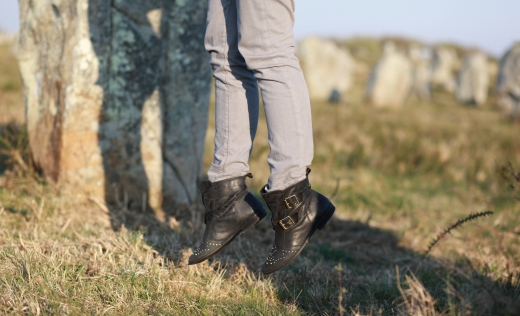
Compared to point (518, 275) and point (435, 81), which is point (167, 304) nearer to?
point (518, 275)

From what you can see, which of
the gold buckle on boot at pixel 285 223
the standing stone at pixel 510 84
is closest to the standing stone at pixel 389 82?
the standing stone at pixel 510 84

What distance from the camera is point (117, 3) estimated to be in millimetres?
3092

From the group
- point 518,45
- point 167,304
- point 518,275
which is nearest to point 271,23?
point 167,304

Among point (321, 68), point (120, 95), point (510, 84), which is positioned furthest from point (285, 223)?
point (321, 68)

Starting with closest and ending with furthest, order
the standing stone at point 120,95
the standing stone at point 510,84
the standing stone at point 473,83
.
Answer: the standing stone at point 120,95 < the standing stone at point 510,84 < the standing stone at point 473,83

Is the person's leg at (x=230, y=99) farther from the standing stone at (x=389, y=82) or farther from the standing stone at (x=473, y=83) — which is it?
the standing stone at (x=473, y=83)

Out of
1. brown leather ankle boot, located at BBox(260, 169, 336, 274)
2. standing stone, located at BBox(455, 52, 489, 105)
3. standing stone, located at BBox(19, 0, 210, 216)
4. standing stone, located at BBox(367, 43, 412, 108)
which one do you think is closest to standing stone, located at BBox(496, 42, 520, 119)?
standing stone, located at BBox(367, 43, 412, 108)

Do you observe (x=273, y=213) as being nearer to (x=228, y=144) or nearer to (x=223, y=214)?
(x=223, y=214)

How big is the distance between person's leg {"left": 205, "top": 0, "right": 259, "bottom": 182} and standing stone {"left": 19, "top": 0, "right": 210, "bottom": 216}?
48.3 inches

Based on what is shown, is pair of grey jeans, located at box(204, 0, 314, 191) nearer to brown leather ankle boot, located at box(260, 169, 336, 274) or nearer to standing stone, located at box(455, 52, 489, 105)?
brown leather ankle boot, located at box(260, 169, 336, 274)

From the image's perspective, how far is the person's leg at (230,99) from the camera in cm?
200

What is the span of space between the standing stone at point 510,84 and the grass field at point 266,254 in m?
10.3

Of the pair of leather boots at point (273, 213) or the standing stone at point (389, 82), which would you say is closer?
the pair of leather boots at point (273, 213)

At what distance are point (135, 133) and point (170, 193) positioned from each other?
451 mm
